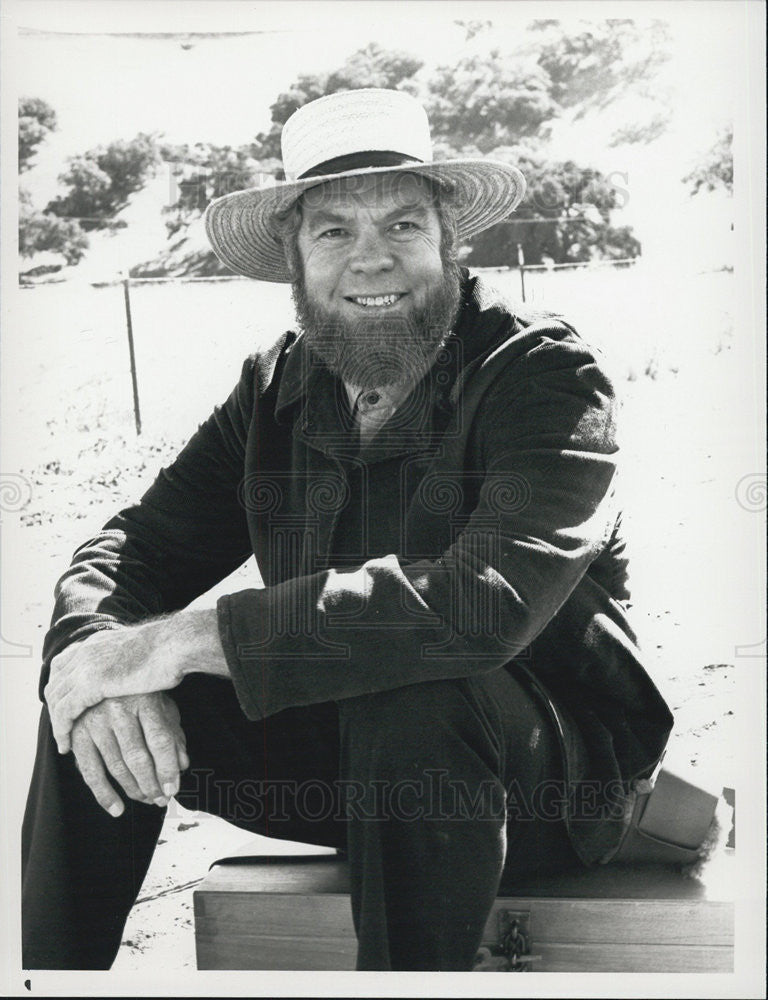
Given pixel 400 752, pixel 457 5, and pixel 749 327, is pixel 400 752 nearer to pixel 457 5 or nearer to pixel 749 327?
pixel 749 327

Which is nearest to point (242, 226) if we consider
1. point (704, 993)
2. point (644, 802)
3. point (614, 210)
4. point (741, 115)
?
point (614, 210)

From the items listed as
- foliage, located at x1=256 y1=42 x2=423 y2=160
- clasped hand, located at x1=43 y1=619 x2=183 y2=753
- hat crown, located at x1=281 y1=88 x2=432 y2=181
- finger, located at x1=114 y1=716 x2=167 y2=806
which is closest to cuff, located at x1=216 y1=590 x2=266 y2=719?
clasped hand, located at x1=43 y1=619 x2=183 y2=753

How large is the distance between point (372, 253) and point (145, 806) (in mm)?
1344

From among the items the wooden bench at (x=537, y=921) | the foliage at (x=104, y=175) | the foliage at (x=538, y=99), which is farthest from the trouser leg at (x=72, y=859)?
the foliage at (x=538, y=99)

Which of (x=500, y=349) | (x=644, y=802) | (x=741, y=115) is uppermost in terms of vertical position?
(x=741, y=115)

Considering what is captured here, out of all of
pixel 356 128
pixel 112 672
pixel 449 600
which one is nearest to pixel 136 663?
pixel 112 672

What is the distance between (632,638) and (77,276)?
1.71 metres

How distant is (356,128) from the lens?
250 cm

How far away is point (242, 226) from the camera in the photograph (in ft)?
8.89

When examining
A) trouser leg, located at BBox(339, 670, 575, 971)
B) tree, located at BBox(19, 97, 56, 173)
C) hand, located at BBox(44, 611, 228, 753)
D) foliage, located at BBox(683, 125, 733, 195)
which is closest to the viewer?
trouser leg, located at BBox(339, 670, 575, 971)

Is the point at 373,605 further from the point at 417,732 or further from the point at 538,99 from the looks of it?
the point at 538,99

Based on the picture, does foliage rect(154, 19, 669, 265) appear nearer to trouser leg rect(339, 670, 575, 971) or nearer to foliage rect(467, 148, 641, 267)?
foliage rect(467, 148, 641, 267)

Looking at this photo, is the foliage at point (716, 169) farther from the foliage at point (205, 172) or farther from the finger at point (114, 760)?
the finger at point (114, 760)

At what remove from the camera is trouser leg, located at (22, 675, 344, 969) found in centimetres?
218
